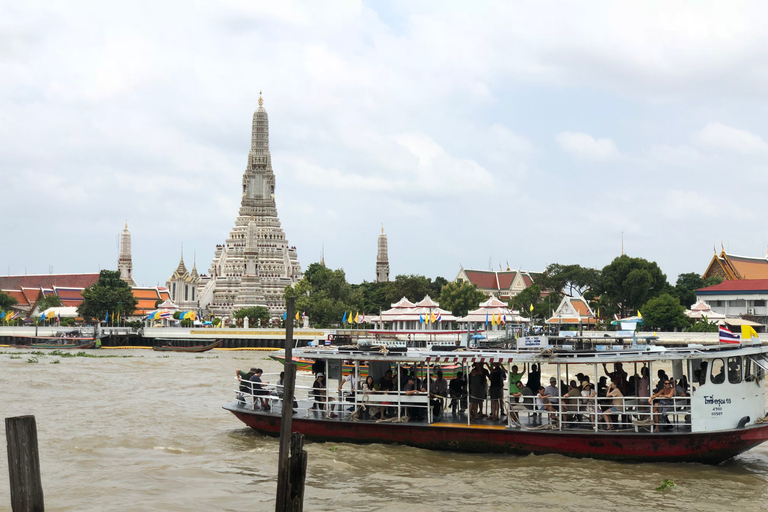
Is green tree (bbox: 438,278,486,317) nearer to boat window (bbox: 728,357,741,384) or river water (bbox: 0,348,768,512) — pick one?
river water (bbox: 0,348,768,512)

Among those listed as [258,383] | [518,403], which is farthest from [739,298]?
[258,383]

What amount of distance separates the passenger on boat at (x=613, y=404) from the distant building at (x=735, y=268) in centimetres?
7390

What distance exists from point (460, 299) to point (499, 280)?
38384mm

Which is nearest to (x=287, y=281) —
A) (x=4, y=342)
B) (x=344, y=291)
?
(x=344, y=291)

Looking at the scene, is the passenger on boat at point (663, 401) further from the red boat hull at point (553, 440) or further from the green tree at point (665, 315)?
the green tree at point (665, 315)

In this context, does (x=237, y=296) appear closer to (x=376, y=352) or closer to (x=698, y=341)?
(x=698, y=341)

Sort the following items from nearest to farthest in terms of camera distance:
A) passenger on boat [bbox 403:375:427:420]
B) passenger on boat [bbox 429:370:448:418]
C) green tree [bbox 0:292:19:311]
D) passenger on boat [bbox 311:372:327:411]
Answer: passenger on boat [bbox 429:370:448:418] → passenger on boat [bbox 403:375:427:420] → passenger on boat [bbox 311:372:327:411] → green tree [bbox 0:292:19:311]

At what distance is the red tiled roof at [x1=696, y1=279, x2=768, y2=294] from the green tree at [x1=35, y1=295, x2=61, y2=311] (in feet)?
226

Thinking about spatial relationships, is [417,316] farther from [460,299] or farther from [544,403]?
[544,403]

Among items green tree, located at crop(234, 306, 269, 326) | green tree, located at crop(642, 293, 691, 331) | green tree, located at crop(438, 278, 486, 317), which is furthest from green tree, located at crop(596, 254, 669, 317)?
green tree, located at crop(234, 306, 269, 326)

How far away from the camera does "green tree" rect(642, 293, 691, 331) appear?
214ft

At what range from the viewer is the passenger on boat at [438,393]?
58.9 feet

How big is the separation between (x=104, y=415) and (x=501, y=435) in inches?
Answer: 475

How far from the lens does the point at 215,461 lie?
17609 mm
